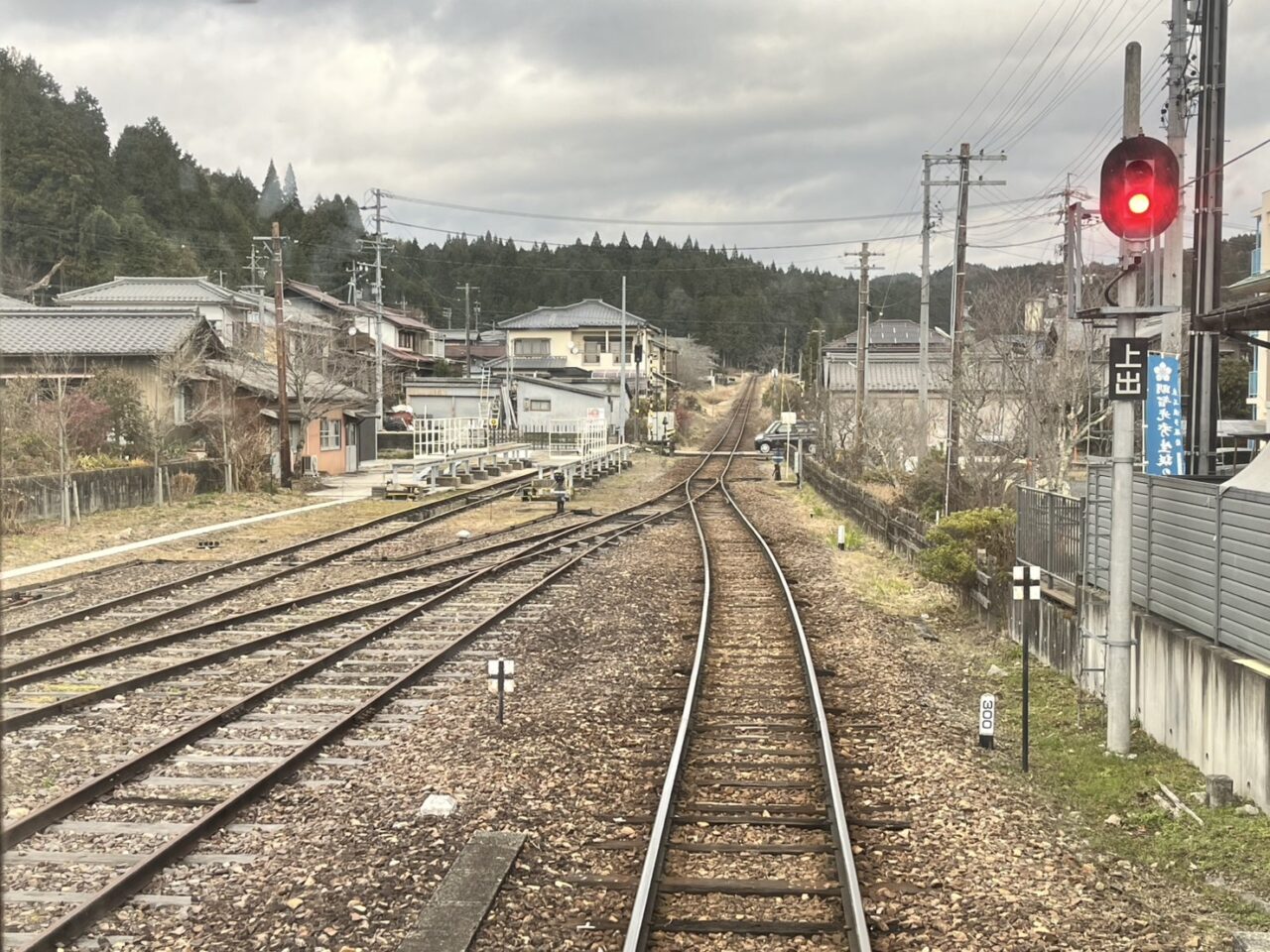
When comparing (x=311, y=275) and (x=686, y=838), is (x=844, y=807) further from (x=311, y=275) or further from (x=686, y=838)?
(x=311, y=275)

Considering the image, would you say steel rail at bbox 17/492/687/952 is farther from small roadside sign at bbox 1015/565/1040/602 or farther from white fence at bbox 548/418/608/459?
white fence at bbox 548/418/608/459

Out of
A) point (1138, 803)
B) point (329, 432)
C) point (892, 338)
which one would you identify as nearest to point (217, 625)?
point (1138, 803)

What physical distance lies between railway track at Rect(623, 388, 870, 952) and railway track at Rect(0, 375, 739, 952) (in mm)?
2580

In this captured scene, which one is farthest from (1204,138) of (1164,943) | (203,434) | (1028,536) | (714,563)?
(203,434)

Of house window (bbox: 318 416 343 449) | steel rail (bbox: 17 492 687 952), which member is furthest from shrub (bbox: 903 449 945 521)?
house window (bbox: 318 416 343 449)

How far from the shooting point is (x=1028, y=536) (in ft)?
40.5

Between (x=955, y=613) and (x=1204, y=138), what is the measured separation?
21.4ft

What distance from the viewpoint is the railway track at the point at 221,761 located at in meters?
5.50

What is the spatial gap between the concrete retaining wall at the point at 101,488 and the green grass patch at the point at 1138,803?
1849cm

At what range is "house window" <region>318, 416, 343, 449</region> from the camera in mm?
36781

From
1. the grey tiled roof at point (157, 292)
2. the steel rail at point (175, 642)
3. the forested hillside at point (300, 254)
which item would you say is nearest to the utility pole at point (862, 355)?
the forested hillside at point (300, 254)

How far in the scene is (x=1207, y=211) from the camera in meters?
12.8

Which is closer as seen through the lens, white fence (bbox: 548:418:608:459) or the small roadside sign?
the small roadside sign

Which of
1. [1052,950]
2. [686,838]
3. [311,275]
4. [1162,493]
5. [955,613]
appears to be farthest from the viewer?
[311,275]
